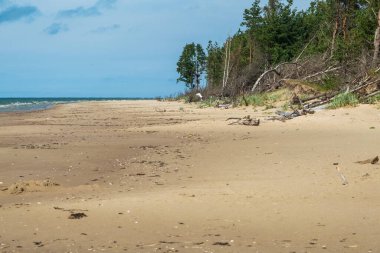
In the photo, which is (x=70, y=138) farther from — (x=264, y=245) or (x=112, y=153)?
(x=264, y=245)

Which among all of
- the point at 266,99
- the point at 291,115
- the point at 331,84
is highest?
the point at 331,84

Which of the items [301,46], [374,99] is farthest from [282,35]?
[374,99]

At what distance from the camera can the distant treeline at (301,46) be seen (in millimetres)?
25688

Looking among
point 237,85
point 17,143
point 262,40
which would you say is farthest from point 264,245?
point 262,40

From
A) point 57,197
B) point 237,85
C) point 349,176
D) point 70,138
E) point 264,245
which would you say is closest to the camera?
point 264,245

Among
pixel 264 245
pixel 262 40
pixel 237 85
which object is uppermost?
pixel 262 40

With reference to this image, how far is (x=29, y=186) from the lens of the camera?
20.6ft

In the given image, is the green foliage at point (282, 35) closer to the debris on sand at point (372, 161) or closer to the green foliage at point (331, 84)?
the green foliage at point (331, 84)

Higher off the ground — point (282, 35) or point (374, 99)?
point (282, 35)

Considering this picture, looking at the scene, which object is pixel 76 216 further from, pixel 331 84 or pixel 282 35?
pixel 282 35

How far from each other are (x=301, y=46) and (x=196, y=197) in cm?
4027

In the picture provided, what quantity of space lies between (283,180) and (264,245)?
2582 millimetres

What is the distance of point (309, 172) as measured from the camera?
6691 millimetres

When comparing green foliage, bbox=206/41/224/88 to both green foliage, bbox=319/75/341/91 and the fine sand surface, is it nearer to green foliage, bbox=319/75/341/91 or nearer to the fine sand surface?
green foliage, bbox=319/75/341/91
